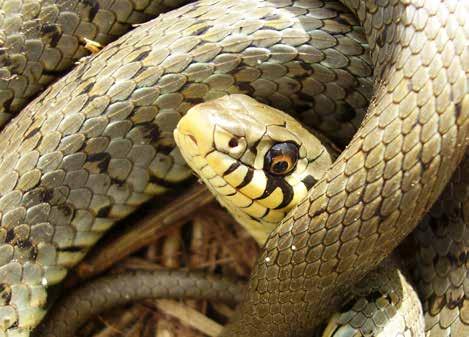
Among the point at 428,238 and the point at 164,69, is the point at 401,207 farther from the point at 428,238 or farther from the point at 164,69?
the point at 164,69

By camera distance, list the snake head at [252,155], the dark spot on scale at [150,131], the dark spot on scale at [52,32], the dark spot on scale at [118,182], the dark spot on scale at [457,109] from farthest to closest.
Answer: the dark spot on scale at [52,32] → the dark spot on scale at [118,182] → the dark spot on scale at [150,131] → the snake head at [252,155] → the dark spot on scale at [457,109]

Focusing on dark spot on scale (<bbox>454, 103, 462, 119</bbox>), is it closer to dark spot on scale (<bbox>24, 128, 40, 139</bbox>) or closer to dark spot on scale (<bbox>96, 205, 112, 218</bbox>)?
dark spot on scale (<bbox>96, 205, 112, 218</bbox>)

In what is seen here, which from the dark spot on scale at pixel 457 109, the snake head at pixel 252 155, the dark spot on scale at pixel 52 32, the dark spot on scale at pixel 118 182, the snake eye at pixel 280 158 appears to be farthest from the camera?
the dark spot on scale at pixel 52 32

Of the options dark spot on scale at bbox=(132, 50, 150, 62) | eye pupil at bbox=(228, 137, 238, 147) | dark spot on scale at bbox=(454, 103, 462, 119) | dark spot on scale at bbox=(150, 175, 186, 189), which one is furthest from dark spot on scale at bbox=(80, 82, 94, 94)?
dark spot on scale at bbox=(454, 103, 462, 119)

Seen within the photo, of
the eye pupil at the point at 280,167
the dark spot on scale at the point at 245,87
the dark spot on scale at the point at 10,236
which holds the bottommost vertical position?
the dark spot on scale at the point at 10,236

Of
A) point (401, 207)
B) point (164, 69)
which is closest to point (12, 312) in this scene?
point (164, 69)

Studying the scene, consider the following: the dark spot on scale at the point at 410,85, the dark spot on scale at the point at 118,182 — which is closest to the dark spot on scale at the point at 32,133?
the dark spot on scale at the point at 118,182

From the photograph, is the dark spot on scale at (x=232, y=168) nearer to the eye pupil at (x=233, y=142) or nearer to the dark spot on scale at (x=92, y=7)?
the eye pupil at (x=233, y=142)
